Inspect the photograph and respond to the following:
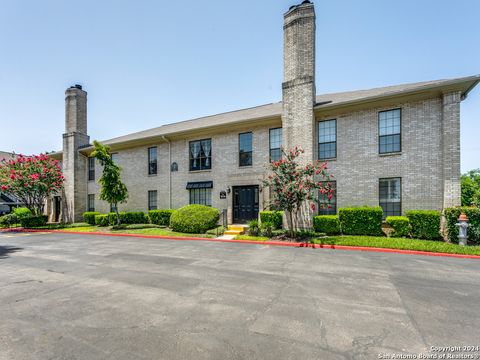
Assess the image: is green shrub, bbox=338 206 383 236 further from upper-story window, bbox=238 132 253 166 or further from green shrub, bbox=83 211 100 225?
green shrub, bbox=83 211 100 225

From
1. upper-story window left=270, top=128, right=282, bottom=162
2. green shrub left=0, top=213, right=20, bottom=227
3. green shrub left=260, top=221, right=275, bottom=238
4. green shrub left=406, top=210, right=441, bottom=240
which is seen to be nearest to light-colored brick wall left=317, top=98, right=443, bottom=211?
green shrub left=406, top=210, right=441, bottom=240

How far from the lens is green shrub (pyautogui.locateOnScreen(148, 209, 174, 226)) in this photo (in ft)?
56.3

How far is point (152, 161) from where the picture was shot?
19.5 m

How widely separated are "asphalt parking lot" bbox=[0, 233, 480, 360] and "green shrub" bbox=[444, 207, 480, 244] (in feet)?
8.88

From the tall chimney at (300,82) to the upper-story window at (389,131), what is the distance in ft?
11.0

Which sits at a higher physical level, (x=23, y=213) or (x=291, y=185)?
(x=291, y=185)

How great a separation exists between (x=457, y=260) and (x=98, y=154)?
19.6m

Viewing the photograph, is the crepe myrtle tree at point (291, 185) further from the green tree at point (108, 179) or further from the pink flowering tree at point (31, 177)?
the pink flowering tree at point (31, 177)

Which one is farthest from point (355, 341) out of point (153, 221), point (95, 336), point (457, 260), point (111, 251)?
point (153, 221)

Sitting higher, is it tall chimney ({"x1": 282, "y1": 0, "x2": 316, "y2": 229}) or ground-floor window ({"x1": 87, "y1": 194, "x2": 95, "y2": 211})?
tall chimney ({"x1": 282, "y1": 0, "x2": 316, "y2": 229})

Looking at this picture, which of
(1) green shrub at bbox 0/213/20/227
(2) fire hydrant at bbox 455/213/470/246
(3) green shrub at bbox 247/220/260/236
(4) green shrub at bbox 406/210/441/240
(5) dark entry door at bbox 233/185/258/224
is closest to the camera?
(2) fire hydrant at bbox 455/213/470/246

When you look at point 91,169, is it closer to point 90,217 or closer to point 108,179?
point 90,217

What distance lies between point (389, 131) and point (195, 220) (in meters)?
11.5

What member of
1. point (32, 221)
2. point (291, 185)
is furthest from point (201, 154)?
point (32, 221)
